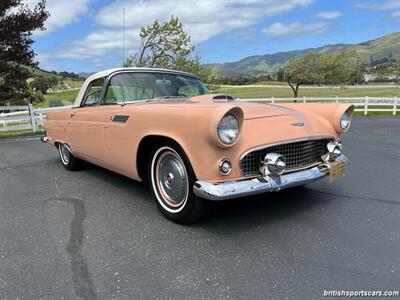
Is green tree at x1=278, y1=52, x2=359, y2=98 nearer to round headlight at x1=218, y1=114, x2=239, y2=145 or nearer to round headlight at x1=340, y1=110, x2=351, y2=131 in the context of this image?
round headlight at x1=340, y1=110, x2=351, y2=131

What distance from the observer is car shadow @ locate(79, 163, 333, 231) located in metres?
3.32

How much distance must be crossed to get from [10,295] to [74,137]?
3.01 meters

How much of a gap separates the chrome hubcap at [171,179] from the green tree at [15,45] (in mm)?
10885

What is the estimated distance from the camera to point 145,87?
4.36 meters

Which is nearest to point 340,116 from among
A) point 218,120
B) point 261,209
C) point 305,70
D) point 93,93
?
point 261,209

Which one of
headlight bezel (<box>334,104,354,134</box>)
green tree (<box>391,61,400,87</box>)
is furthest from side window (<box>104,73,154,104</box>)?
green tree (<box>391,61,400,87</box>)

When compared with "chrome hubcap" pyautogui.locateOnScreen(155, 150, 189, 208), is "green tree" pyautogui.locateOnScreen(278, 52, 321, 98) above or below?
above

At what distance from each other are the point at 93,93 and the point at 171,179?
7.11ft

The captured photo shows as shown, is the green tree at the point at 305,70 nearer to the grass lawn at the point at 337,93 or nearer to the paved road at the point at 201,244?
the grass lawn at the point at 337,93

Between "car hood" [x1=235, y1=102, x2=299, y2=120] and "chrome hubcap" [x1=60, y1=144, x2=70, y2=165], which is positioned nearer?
"car hood" [x1=235, y1=102, x2=299, y2=120]

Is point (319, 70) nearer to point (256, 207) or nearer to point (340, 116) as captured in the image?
point (340, 116)

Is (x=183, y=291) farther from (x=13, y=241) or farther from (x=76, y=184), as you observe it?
(x=76, y=184)

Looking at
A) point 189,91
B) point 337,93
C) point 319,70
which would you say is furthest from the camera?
point 337,93

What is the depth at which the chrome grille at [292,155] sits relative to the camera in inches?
120
